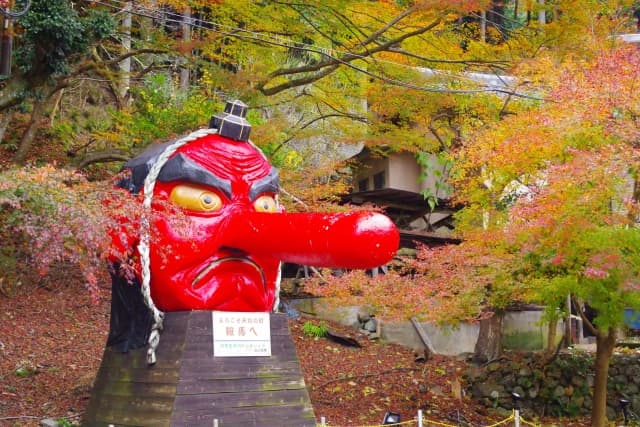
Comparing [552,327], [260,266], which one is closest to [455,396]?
[552,327]

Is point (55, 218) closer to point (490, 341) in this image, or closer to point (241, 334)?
point (241, 334)

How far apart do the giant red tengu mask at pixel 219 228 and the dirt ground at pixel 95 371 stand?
3.20 meters

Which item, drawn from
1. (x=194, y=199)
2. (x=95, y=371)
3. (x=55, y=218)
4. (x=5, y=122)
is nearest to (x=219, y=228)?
(x=194, y=199)

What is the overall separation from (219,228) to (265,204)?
0.67 metres

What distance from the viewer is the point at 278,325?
698 centimetres

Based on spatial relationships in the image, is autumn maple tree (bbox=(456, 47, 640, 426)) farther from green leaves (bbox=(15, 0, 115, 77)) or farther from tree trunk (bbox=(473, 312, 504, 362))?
green leaves (bbox=(15, 0, 115, 77))

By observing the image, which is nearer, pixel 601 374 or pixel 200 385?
pixel 200 385

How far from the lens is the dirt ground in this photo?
9.76 metres

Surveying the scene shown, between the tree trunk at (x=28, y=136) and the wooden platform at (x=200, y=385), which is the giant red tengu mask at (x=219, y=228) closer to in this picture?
the wooden platform at (x=200, y=385)

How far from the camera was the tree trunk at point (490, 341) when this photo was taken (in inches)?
554

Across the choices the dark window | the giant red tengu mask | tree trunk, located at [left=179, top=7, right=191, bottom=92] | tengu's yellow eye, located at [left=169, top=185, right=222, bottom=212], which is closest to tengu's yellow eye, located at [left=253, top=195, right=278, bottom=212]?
the giant red tengu mask

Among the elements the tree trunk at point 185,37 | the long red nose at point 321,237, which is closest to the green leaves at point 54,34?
the tree trunk at point 185,37

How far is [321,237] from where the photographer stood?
5.82 m

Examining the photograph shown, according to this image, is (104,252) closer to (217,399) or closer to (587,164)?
(217,399)
